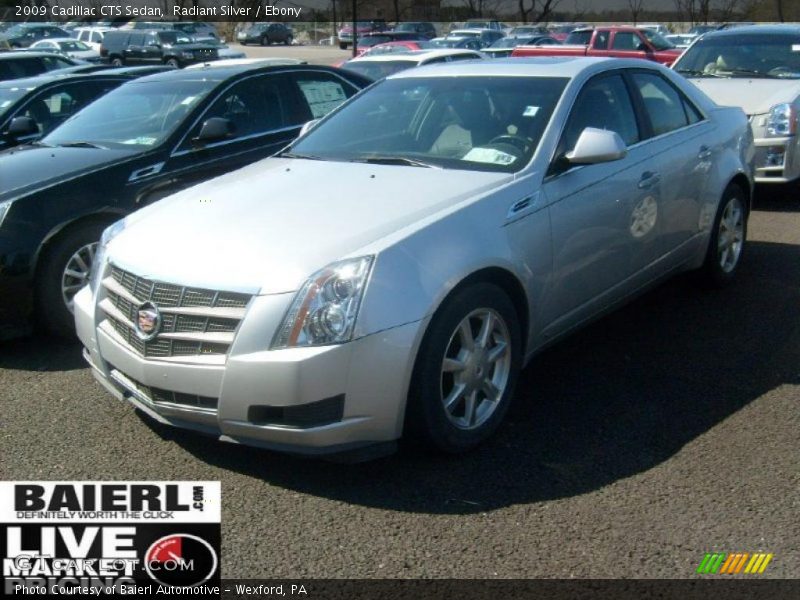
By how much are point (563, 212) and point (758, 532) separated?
1.76 m

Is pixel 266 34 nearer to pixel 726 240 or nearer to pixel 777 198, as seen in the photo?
pixel 777 198

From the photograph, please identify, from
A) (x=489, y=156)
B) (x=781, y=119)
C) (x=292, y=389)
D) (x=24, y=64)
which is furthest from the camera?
(x=24, y=64)

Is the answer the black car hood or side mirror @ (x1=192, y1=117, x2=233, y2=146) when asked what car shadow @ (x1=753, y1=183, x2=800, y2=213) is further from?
the black car hood

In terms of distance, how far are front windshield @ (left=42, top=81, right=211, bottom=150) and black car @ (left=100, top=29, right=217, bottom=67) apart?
2900cm

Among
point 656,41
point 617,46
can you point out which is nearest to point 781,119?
point 617,46

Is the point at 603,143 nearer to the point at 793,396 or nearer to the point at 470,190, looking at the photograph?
the point at 470,190

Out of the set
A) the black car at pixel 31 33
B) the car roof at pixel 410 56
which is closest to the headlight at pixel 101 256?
the car roof at pixel 410 56

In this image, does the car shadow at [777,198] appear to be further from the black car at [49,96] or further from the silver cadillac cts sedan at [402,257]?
the black car at [49,96]

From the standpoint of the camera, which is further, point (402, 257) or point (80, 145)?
point (80, 145)

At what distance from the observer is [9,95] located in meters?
9.25

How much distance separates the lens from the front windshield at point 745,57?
10258 mm

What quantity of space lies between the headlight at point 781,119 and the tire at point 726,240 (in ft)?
9.74

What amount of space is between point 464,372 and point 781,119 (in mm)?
6471

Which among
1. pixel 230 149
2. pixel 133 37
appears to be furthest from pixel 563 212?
pixel 133 37
